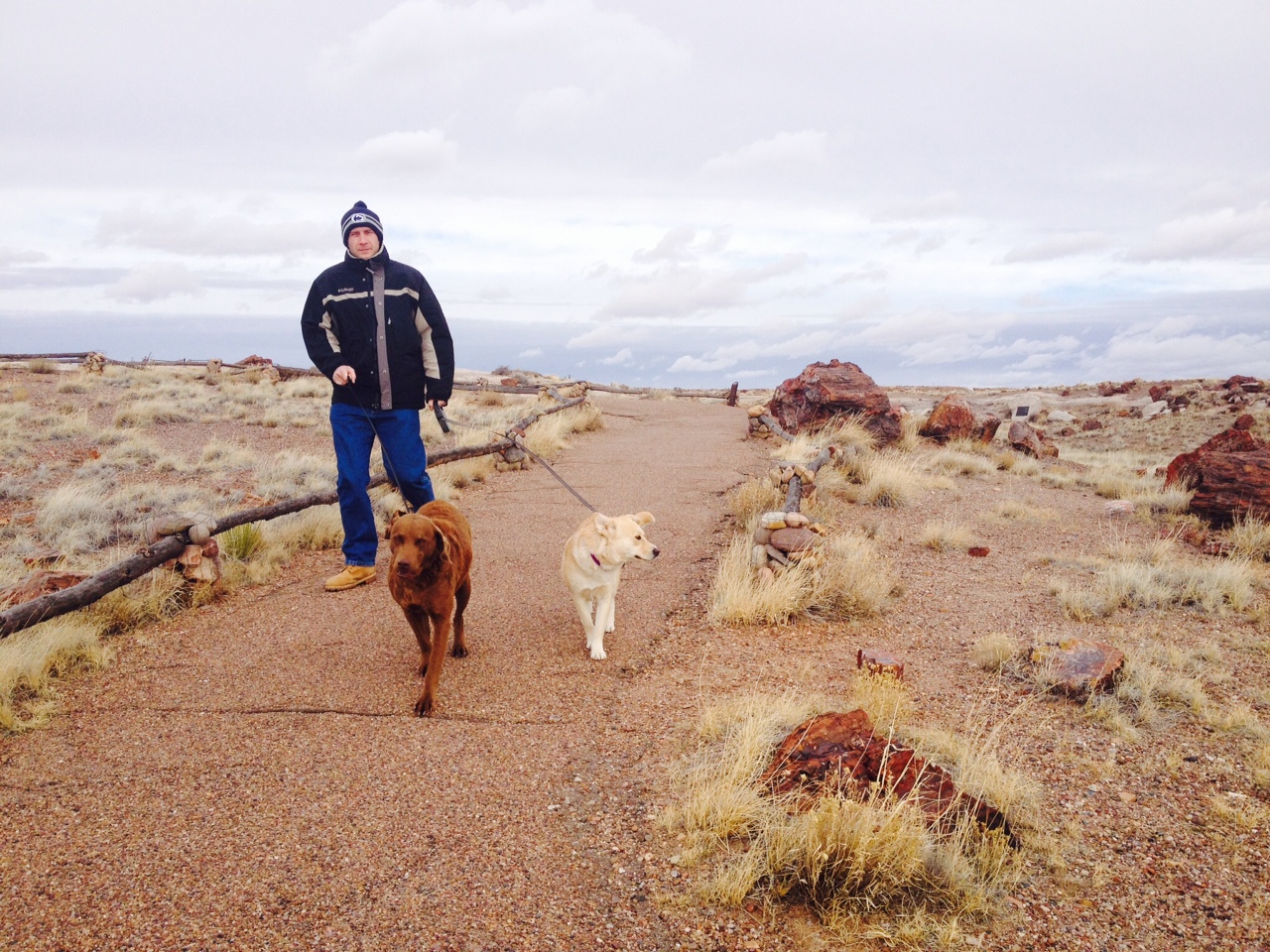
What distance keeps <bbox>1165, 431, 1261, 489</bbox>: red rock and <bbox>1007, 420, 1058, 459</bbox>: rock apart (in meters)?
5.28

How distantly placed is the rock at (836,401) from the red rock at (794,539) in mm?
9757

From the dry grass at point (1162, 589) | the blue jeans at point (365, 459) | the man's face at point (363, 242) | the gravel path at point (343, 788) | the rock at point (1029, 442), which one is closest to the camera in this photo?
the gravel path at point (343, 788)

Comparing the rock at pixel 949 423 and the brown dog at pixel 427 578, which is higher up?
the rock at pixel 949 423

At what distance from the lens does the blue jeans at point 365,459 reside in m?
6.53

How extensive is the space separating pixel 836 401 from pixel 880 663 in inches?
489

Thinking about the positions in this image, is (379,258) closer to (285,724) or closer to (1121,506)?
(285,724)

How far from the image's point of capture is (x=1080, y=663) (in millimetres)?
5270

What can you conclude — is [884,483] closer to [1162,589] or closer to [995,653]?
[1162,589]

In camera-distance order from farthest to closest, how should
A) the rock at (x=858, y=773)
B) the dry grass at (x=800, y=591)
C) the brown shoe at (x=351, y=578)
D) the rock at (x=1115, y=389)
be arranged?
the rock at (x=1115, y=389) → the brown shoe at (x=351, y=578) → the dry grass at (x=800, y=591) → the rock at (x=858, y=773)

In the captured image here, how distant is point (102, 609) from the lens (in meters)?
5.99

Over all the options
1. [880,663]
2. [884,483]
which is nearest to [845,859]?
[880,663]

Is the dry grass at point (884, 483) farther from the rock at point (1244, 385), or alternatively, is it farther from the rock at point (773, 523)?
the rock at point (1244, 385)

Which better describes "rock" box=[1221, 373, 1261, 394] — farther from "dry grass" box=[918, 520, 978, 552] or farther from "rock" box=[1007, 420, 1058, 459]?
"dry grass" box=[918, 520, 978, 552]

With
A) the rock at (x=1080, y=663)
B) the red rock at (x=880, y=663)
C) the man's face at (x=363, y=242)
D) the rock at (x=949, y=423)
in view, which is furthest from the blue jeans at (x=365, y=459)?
the rock at (x=949, y=423)
